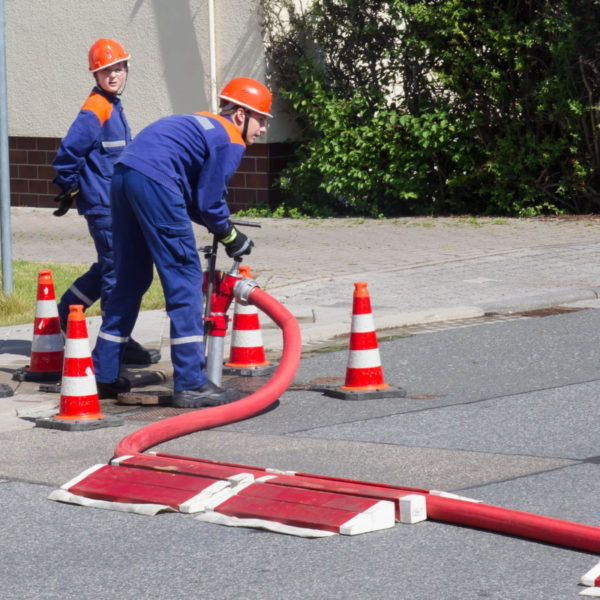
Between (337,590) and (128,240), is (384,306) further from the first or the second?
(337,590)

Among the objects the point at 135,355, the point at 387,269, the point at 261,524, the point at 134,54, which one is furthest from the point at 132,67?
the point at 261,524

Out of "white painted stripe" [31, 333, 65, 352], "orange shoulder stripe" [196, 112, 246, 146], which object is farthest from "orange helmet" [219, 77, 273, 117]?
"white painted stripe" [31, 333, 65, 352]

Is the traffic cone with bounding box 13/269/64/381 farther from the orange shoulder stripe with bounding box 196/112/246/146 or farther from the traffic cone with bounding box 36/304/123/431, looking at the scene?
the orange shoulder stripe with bounding box 196/112/246/146

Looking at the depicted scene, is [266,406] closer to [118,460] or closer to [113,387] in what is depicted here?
[113,387]

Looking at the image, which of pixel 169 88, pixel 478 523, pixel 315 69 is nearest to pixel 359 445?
pixel 478 523

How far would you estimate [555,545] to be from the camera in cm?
435

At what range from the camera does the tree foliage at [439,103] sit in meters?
15.0

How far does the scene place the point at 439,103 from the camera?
53.5 feet

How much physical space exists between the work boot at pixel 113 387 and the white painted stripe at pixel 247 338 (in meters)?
0.91

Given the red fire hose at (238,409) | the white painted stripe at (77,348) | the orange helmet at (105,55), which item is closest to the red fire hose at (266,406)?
the red fire hose at (238,409)

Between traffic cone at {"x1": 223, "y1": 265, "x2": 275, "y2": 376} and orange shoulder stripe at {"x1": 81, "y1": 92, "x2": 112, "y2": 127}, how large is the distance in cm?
147

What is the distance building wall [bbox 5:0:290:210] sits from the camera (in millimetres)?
16969

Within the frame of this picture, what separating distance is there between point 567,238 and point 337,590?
1018 centimetres

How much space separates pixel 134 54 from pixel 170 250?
38.7ft
